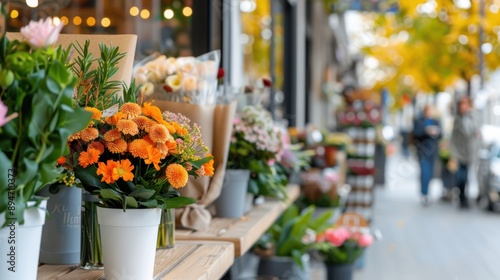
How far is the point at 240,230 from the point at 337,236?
2.25m

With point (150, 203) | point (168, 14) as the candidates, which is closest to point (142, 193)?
point (150, 203)

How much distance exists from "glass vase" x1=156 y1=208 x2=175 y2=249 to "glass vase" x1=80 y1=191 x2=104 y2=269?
1.22 feet

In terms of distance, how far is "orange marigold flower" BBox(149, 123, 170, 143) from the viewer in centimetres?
159

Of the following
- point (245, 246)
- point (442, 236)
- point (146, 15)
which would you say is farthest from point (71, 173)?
point (442, 236)

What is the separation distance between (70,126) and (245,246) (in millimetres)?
1278

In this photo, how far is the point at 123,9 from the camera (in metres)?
4.92

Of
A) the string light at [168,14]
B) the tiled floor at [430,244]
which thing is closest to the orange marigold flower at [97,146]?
the tiled floor at [430,244]

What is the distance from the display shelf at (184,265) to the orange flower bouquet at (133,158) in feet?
0.83

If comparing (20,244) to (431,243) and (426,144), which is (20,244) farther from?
(426,144)

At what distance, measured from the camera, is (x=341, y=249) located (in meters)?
4.94

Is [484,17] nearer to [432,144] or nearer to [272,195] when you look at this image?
[432,144]

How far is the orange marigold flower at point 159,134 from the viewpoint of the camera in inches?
62.6

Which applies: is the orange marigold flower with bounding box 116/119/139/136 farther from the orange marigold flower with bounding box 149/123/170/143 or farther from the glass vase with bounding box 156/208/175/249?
the glass vase with bounding box 156/208/175/249

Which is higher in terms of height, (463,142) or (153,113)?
(153,113)
